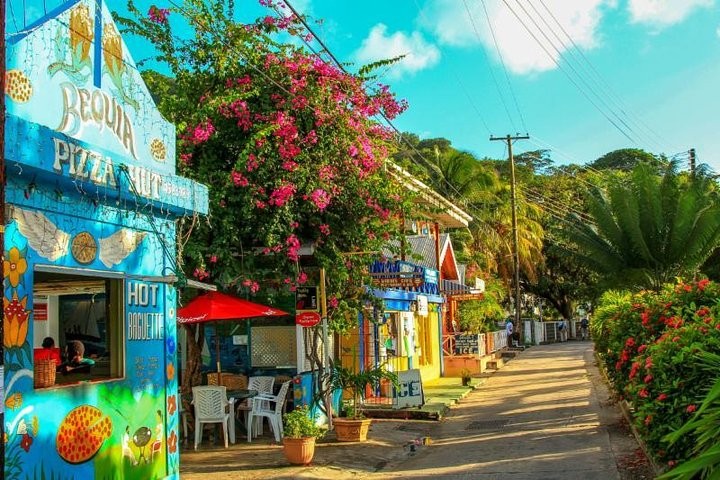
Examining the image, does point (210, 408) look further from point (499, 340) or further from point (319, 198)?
point (499, 340)

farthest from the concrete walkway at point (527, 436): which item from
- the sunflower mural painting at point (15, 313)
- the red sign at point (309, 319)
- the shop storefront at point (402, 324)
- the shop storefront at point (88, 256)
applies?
the sunflower mural painting at point (15, 313)

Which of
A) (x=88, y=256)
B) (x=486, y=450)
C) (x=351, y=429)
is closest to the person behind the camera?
(x=88, y=256)

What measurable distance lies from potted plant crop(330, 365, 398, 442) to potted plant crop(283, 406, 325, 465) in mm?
1674

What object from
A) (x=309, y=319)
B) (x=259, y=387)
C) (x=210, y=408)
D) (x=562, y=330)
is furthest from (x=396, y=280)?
(x=562, y=330)

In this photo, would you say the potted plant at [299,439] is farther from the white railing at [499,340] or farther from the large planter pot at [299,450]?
the white railing at [499,340]

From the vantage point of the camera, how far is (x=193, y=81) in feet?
45.3

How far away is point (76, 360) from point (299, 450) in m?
3.65

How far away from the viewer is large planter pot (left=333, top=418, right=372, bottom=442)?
12633 millimetres

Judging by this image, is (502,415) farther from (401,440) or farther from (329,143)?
(329,143)

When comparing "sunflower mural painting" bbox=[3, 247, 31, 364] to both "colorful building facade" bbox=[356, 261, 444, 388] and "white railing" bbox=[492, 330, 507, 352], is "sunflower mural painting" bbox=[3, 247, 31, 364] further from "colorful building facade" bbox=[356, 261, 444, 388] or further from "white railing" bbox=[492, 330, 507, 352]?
"white railing" bbox=[492, 330, 507, 352]

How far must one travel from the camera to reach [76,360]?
27.9 feet

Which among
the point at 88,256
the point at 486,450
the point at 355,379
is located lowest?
the point at 486,450

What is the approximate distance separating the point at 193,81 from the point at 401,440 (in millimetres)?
7456

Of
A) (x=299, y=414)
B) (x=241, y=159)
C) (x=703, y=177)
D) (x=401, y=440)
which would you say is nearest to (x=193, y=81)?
(x=241, y=159)
